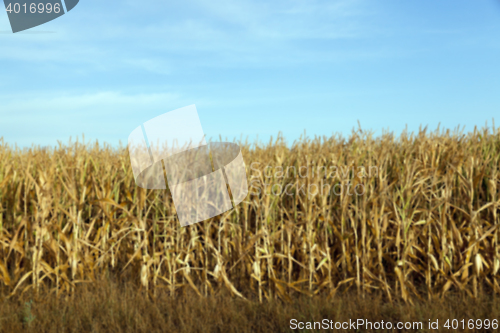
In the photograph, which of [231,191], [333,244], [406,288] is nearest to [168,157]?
[231,191]

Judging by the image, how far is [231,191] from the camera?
4770 mm

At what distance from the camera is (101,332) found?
12.9ft

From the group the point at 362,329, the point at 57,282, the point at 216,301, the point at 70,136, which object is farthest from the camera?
the point at 70,136

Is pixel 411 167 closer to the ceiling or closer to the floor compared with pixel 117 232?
closer to the ceiling

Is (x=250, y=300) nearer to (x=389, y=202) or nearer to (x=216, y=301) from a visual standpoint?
(x=216, y=301)

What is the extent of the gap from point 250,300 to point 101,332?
1596mm

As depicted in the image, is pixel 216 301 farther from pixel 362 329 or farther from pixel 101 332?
pixel 362 329

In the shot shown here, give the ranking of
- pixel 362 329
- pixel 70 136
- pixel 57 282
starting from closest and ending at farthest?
pixel 362 329
pixel 57 282
pixel 70 136

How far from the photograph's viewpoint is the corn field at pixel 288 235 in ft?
14.6

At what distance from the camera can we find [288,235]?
446cm

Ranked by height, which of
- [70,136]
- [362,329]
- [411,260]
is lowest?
[362,329]

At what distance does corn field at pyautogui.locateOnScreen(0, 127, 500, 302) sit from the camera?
4465mm

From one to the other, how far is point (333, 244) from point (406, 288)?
964 millimetres

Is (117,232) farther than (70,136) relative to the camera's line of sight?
No
